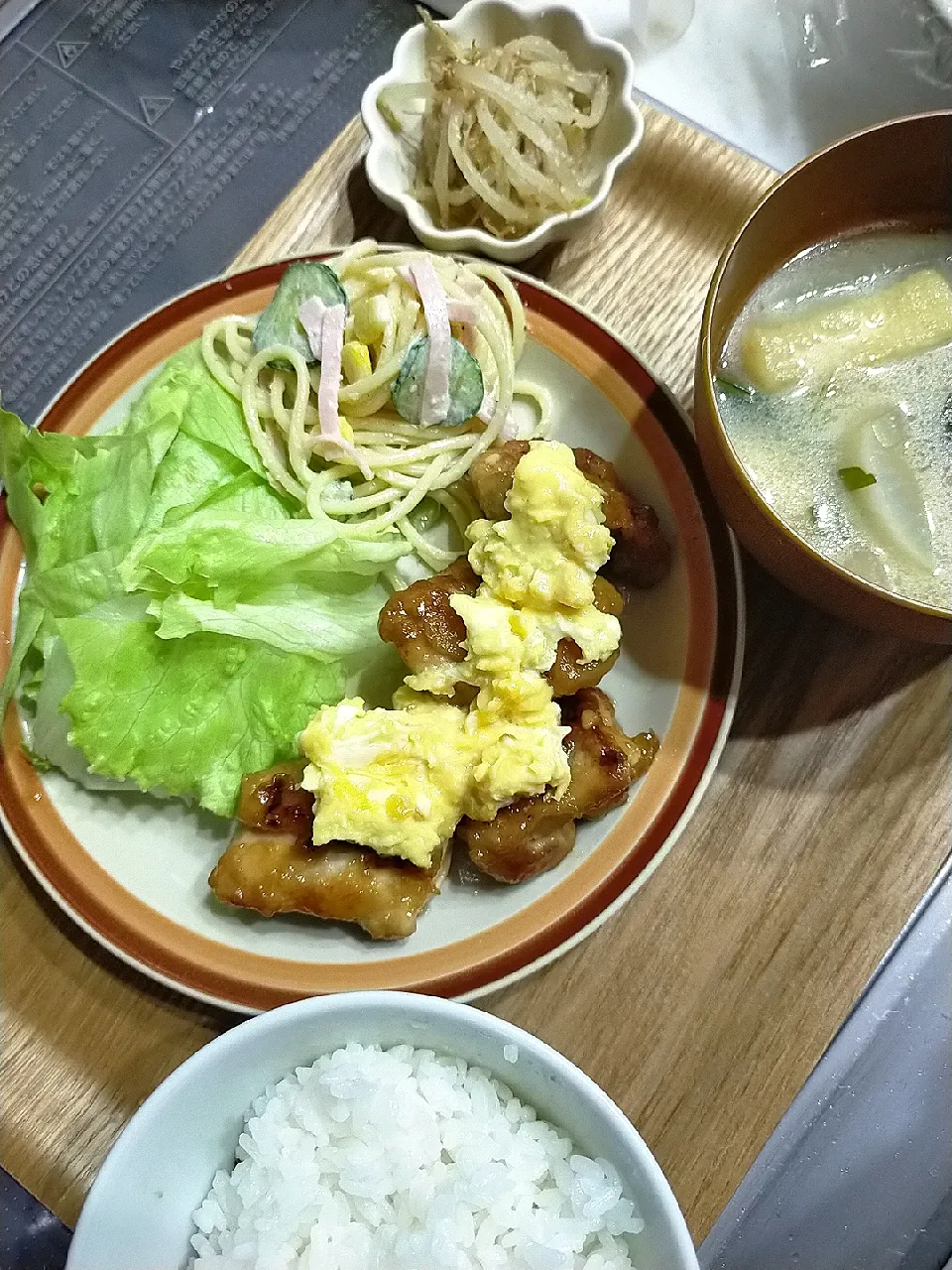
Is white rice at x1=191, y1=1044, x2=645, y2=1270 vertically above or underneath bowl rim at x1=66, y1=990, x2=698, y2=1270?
underneath

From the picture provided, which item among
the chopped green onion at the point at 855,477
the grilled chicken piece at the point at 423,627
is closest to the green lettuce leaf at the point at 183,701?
the grilled chicken piece at the point at 423,627

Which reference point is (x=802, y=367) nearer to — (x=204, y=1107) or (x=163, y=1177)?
(x=204, y=1107)

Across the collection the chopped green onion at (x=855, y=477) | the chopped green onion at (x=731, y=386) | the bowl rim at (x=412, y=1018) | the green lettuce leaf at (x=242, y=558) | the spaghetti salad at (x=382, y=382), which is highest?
the chopped green onion at (x=731, y=386)

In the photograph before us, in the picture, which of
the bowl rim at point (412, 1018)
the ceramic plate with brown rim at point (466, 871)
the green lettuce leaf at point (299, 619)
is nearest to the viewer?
the bowl rim at point (412, 1018)

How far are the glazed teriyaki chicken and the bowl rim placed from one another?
30cm

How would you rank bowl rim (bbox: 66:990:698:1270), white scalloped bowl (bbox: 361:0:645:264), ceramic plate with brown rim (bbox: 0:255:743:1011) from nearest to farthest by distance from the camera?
bowl rim (bbox: 66:990:698:1270), ceramic plate with brown rim (bbox: 0:255:743:1011), white scalloped bowl (bbox: 361:0:645:264)

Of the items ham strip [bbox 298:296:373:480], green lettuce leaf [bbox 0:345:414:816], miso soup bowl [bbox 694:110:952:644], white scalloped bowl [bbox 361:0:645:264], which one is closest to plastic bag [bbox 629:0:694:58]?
white scalloped bowl [bbox 361:0:645:264]

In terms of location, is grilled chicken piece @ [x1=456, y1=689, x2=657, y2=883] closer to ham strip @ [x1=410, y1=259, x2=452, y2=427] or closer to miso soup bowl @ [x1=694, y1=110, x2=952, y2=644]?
miso soup bowl @ [x1=694, y1=110, x2=952, y2=644]

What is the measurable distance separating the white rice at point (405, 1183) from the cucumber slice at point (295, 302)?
1.31 meters

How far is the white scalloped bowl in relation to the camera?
191 centimetres

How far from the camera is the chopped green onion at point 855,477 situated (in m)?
1.56

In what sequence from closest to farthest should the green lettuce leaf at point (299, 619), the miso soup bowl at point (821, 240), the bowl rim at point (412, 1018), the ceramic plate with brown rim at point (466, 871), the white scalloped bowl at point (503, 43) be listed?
1. the bowl rim at point (412, 1018)
2. the miso soup bowl at point (821, 240)
3. the ceramic plate with brown rim at point (466, 871)
4. the green lettuce leaf at point (299, 619)
5. the white scalloped bowl at point (503, 43)

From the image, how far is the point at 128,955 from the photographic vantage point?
5.46ft

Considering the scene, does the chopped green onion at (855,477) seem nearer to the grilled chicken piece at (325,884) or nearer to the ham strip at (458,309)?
the ham strip at (458,309)
